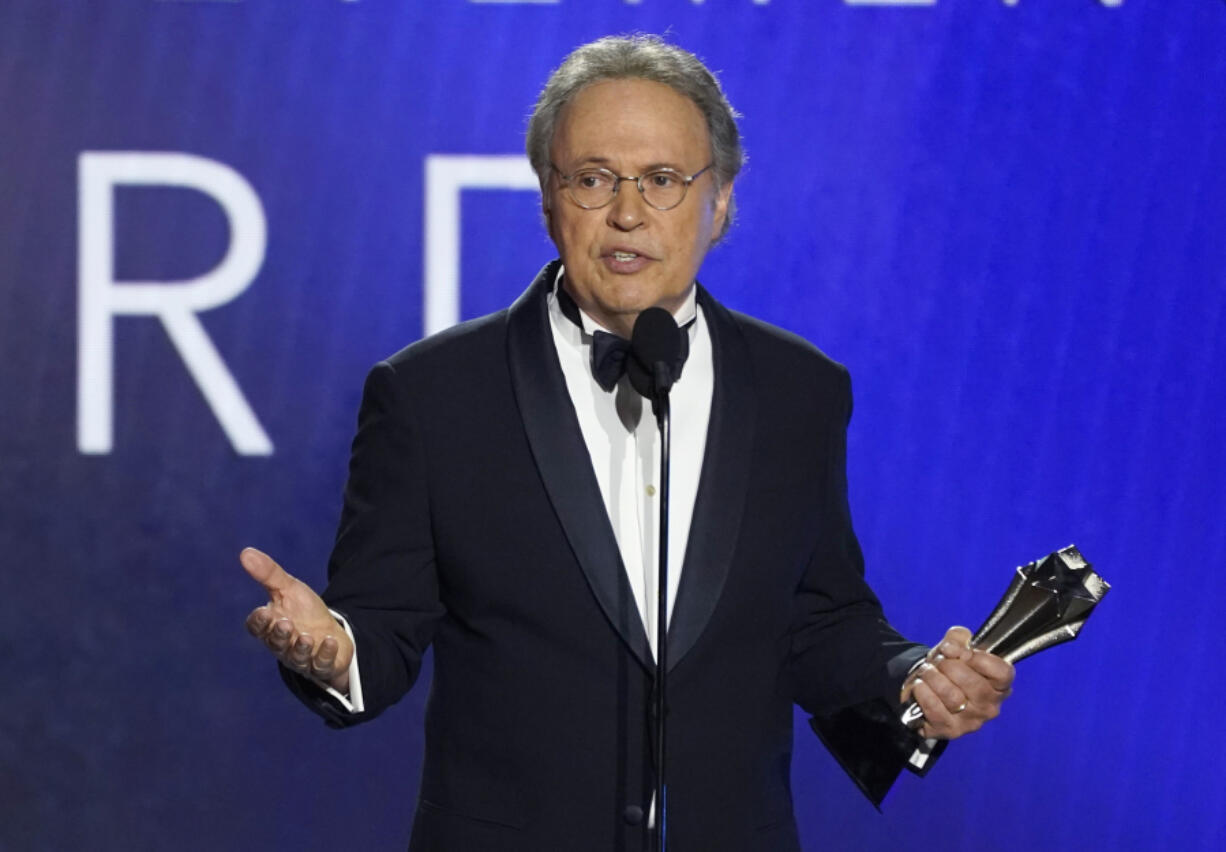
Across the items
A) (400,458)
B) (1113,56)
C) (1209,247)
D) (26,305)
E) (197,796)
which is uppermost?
(1113,56)

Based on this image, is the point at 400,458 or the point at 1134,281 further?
the point at 1134,281

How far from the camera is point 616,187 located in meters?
1.87

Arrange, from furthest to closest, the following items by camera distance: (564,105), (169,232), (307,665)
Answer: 1. (169,232)
2. (564,105)
3. (307,665)

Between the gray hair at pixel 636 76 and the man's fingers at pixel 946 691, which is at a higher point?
the gray hair at pixel 636 76

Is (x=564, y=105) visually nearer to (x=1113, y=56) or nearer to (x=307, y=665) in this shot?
(x=307, y=665)

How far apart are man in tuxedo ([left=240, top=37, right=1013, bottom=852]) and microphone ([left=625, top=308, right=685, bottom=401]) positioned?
157mm

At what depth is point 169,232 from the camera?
3.27m

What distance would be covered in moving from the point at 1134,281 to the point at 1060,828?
1.17 metres

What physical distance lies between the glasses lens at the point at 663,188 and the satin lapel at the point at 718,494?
6.7 inches

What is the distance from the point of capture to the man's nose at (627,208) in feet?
6.02

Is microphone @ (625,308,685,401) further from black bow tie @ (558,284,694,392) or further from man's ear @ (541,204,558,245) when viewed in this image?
man's ear @ (541,204,558,245)

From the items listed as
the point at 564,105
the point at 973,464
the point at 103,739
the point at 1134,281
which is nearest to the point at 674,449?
the point at 564,105

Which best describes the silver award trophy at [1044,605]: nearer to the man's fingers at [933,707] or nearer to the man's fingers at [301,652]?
the man's fingers at [933,707]

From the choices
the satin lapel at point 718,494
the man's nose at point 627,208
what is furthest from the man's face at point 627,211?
the satin lapel at point 718,494
